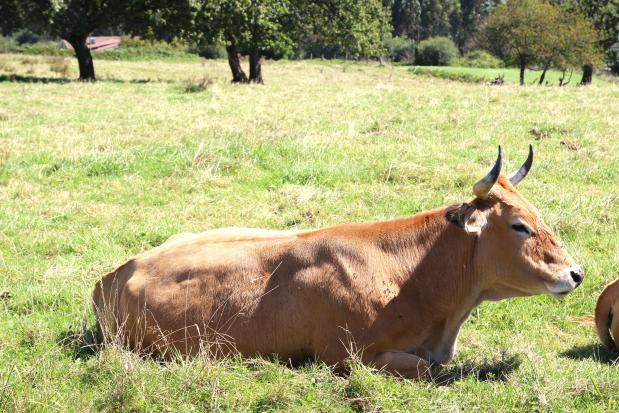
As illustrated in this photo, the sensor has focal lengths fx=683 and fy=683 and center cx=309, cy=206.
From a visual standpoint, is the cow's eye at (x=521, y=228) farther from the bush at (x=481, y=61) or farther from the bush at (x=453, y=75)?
the bush at (x=481, y=61)

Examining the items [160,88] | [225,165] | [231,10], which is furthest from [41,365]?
[231,10]

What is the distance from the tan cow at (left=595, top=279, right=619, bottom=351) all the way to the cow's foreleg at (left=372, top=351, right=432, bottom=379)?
1.81 metres

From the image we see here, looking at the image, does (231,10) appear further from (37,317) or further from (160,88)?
(37,317)

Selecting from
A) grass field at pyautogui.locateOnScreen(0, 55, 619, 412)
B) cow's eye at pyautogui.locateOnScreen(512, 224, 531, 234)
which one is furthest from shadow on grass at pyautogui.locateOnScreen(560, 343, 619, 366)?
cow's eye at pyautogui.locateOnScreen(512, 224, 531, 234)

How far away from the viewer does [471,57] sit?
96312mm

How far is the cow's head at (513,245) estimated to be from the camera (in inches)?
216

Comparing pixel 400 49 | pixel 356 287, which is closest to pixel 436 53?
pixel 400 49

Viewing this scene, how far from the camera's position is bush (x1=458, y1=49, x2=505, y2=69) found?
84.9 m

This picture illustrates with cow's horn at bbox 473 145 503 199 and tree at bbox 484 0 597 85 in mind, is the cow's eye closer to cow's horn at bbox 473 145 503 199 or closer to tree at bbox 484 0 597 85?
cow's horn at bbox 473 145 503 199

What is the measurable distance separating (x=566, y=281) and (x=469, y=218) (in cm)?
90

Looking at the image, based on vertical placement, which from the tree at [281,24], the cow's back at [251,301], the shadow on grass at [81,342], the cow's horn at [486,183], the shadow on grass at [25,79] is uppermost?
the tree at [281,24]

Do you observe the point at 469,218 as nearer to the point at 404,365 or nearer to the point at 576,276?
the point at 576,276

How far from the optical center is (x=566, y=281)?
17.8 ft

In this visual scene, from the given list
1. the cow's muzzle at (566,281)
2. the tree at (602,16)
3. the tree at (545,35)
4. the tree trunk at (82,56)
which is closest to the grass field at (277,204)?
the cow's muzzle at (566,281)
